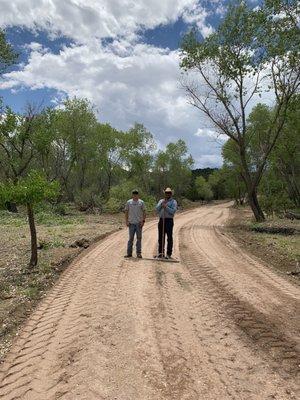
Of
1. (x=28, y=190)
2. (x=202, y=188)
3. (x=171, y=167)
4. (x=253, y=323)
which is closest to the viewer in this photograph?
(x=253, y=323)

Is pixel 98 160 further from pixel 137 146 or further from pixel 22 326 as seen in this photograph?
pixel 22 326

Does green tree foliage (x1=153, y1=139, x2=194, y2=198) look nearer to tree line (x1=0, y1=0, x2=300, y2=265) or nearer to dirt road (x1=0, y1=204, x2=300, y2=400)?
tree line (x1=0, y1=0, x2=300, y2=265)

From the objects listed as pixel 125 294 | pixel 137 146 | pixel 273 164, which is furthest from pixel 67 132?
pixel 125 294

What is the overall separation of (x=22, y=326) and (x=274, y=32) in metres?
23.7

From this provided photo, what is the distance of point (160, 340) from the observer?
6406 mm

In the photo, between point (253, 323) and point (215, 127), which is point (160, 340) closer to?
point (253, 323)

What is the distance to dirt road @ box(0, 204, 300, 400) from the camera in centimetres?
508

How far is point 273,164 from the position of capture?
44.4 m

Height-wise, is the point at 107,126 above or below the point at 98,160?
above

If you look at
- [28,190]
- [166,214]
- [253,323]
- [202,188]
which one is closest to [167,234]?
[166,214]

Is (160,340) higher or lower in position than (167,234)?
lower

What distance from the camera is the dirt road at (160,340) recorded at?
5.08m

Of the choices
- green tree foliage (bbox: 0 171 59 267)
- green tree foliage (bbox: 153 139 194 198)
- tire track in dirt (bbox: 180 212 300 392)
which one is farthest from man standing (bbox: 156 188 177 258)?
green tree foliage (bbox: 153 139 194 198)

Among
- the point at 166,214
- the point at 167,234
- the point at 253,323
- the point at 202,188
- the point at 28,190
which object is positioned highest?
the point at 202,188
